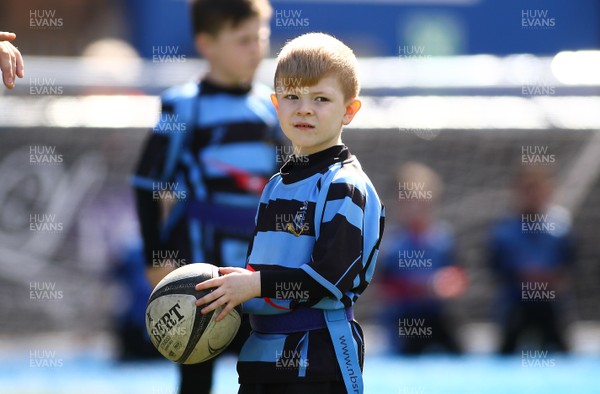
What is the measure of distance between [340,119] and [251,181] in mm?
1278

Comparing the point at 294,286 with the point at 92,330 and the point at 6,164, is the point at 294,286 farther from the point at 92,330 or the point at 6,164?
the point at 6,164

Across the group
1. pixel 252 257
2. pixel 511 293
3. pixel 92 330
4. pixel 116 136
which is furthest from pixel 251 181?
pixel 116 136

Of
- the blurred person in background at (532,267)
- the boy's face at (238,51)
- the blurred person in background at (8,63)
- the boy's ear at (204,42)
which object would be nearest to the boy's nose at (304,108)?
the blurred person in background at (8,63)

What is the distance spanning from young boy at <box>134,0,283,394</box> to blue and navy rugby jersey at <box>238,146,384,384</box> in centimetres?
117

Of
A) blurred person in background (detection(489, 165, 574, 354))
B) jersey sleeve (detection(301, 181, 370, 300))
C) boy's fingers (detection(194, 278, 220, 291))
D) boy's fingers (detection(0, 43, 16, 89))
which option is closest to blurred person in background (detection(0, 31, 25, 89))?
boy's fingers (detection(0, 43, 16, 89))

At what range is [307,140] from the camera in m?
3.33

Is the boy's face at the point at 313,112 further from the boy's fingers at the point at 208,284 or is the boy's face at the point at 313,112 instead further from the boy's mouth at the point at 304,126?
the boy's fingers at the point at 208,284

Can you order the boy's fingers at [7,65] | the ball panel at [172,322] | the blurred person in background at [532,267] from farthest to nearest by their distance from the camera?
the blurred person in background at [532,267]
the boy's fingers at [7,65]
the ball panel at [172,322]

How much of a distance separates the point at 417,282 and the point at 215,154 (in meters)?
4.33

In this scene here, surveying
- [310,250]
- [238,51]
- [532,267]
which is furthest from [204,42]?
[532,267]

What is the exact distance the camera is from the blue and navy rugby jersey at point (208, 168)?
4586 millimetres

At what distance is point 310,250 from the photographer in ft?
10.7

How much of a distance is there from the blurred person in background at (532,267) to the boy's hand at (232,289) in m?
5.84

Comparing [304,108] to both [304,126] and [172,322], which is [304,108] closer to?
[304,126]
